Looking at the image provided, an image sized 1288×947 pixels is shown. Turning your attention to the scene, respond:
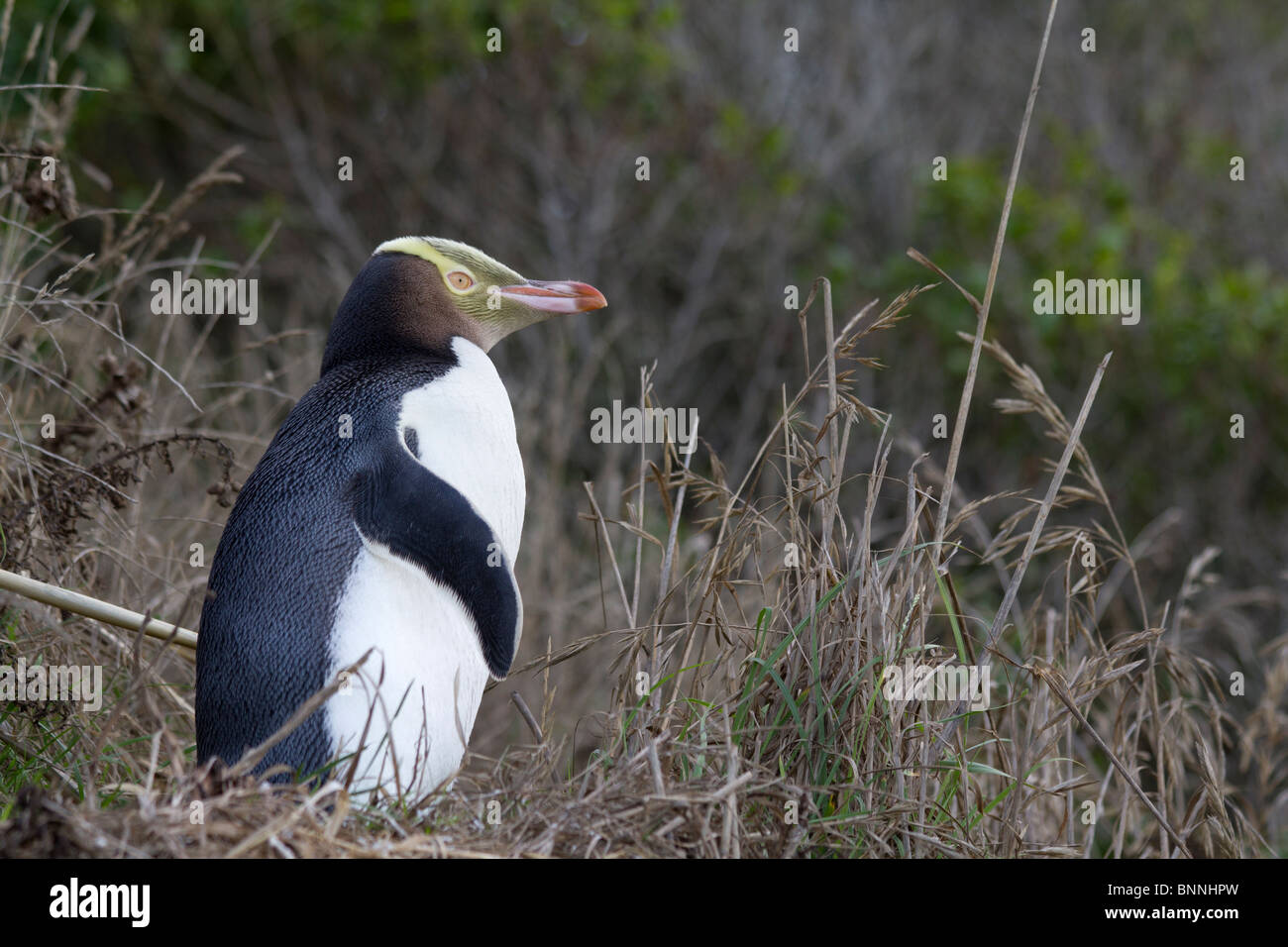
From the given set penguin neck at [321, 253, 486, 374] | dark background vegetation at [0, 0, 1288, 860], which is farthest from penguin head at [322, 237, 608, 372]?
dark background vegetation at [0, 0, 1288, 860]

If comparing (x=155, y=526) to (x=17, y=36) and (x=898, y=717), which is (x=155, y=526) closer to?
(x=898, y=717)

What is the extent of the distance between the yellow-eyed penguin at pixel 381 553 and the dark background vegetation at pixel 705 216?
402cm

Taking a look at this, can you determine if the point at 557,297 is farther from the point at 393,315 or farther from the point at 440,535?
the point at 440,535

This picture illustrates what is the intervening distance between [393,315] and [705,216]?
5.73 m

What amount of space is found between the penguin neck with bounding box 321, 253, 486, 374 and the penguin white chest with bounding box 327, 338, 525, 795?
0.23 ft

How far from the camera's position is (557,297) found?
2.83 metres

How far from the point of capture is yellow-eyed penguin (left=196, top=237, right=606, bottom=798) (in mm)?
2273

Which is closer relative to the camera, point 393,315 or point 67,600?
point 67,600

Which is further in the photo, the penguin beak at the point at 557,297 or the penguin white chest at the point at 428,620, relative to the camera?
the penguin beak at the point at 557,297

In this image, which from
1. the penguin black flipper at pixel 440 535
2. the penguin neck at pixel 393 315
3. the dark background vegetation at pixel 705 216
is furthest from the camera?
the dark background vegetation at pixel 705 216

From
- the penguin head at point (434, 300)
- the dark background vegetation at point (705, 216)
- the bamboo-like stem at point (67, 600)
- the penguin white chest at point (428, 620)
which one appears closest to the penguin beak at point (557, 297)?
the penguin head at point (434, 300)

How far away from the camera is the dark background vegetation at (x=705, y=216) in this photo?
745 centimetres

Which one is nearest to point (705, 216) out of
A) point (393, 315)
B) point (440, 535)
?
point (393, 315)

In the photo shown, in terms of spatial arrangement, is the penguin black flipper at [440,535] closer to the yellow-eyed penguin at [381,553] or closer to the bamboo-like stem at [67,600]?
the yellow-eyed penguin at [381,553]
